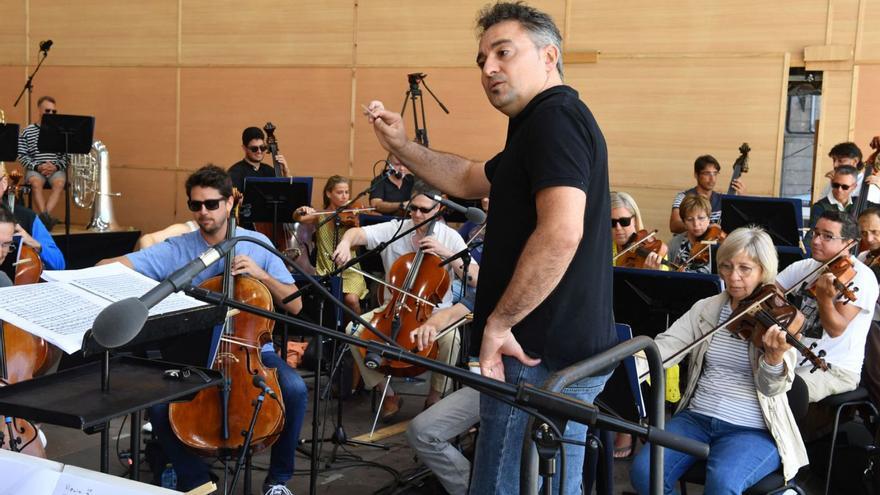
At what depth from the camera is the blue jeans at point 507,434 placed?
2.00 m

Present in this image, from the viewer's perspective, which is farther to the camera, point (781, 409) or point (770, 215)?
point (770, 215)

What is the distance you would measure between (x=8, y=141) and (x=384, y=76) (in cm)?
353

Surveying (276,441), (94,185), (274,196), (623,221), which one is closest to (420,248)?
(623,221)

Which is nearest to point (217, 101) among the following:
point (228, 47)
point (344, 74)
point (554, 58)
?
point (228, 47)

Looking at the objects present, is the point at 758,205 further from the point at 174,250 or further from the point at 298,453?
the point at 174,250

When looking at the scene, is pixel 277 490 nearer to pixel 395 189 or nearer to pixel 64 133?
pixel 395 189

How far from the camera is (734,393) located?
3195mm

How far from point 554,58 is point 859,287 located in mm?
2302

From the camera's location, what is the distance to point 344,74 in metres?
8.86

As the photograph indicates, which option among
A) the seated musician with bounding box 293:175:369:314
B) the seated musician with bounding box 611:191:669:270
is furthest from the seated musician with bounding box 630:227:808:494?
the seated musician with bounding box 293:175:369:314

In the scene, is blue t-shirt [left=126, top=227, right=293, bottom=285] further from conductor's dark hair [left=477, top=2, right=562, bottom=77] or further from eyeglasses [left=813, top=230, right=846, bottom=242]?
eyeglasses [left=813, top=230, right=846, bottom=242]

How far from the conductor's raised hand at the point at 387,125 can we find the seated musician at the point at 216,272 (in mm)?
1288

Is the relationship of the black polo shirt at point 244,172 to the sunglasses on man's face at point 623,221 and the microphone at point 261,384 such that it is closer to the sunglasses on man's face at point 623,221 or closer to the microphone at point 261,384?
the sunglasses on man's face at point 623,221

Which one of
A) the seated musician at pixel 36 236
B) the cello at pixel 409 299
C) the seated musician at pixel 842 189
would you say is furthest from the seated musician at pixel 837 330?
the seated musician at pixel 36 236
